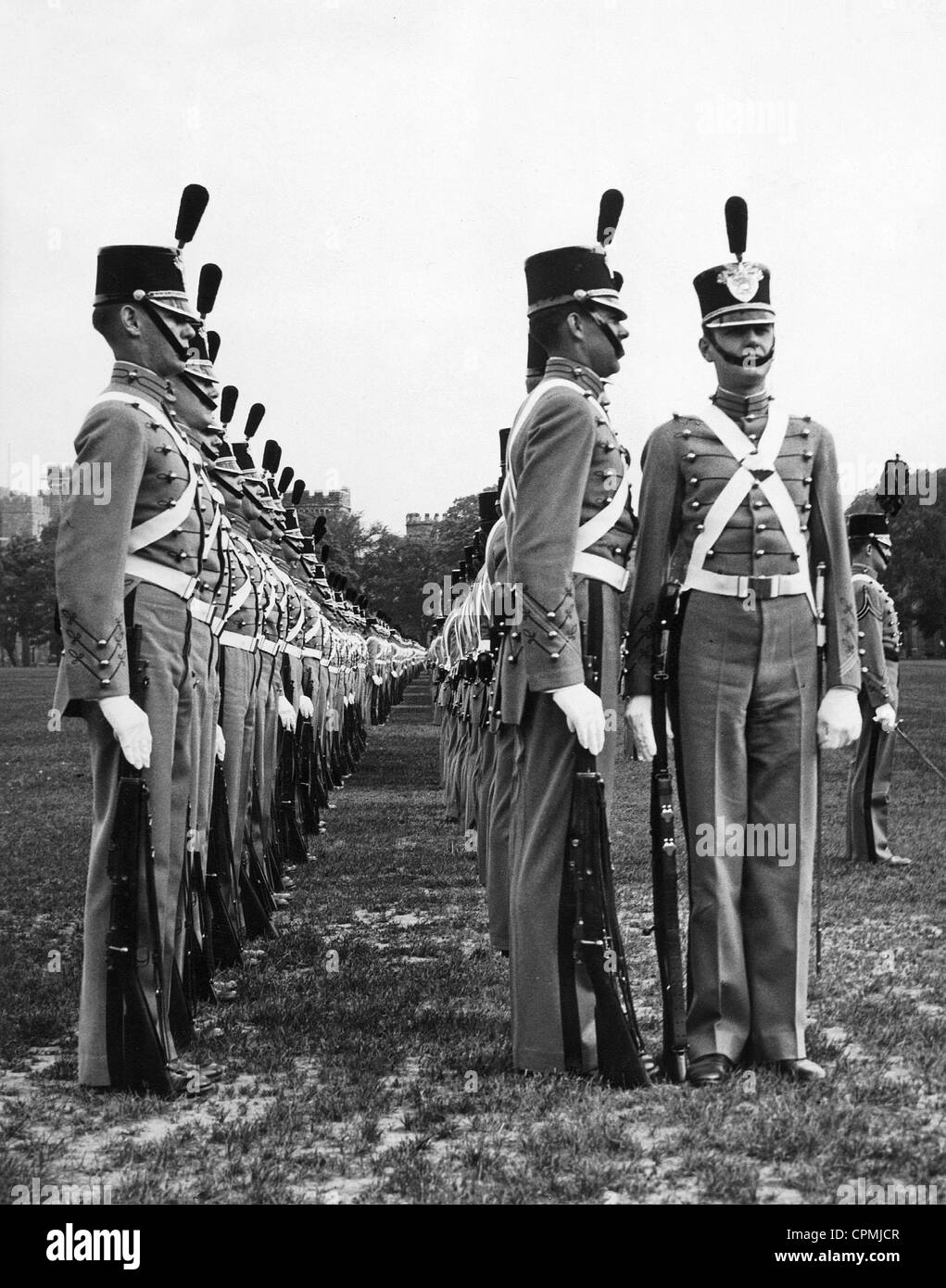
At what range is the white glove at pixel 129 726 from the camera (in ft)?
16.1

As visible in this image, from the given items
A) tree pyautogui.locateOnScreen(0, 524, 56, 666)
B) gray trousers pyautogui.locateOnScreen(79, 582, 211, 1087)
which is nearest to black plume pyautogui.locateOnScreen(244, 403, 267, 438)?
gray trousers pyautogui.locateOnScreen(79, 582, 211, 1087)

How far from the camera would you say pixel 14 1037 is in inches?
233

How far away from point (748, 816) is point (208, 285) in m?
4.21

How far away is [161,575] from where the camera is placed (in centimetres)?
529

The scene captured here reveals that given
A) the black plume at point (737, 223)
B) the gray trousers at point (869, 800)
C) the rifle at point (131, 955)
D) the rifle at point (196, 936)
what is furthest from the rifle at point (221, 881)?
the gray trousers at point (869, 800)

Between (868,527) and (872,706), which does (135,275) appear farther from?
(872,706)

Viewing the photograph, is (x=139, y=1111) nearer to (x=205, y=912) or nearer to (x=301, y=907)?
(x=205, y=912)

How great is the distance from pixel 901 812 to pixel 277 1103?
982cm

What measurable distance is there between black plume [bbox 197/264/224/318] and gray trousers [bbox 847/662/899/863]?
5.20 metres

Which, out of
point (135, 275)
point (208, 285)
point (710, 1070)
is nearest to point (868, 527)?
point (208, 285)

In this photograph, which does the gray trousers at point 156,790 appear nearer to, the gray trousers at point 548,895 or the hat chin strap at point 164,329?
the hat chin strap at point 164,329

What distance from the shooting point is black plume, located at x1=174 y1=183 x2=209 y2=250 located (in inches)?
230

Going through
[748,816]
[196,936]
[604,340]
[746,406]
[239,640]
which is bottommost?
[196,936]

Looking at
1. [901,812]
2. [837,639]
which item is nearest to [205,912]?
[837,639]
